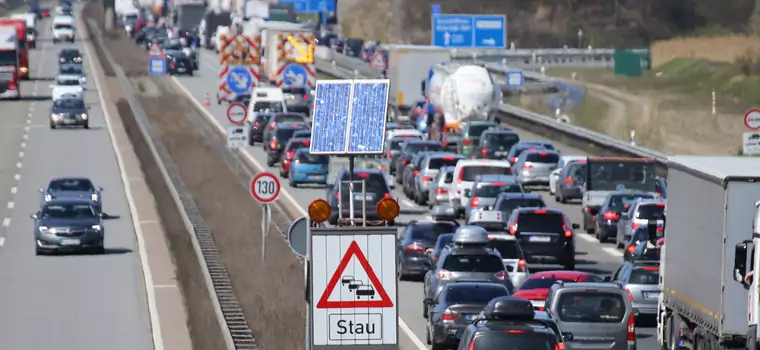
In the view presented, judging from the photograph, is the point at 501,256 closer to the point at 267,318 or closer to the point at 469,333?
the point at 267,318

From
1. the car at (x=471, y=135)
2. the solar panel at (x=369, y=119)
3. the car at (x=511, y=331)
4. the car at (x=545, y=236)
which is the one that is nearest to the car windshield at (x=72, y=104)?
the car at (x=471, y=135)

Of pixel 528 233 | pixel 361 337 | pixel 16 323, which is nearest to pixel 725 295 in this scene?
pixel 361 337

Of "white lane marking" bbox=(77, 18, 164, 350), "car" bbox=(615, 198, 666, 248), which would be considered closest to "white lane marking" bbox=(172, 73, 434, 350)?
"white lane marking" bbox=(77, 18, 164, 350)

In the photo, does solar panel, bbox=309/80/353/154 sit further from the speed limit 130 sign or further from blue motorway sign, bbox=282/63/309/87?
blue motorway sign, bbox=282/63/309/87

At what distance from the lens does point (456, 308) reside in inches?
1009

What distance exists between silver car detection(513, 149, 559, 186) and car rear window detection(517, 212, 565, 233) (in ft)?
56.5

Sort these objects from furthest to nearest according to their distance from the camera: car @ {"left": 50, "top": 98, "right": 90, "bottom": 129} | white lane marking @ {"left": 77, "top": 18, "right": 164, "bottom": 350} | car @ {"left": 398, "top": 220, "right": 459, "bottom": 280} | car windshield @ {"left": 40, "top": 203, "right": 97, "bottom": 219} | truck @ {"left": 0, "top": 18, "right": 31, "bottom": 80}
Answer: truck @ {"left": 0, "top": 18, "right": 31, "bottom": 80}
car @ {"left": 50, "top": 98, "right": 90, "bottom": 129}
car windshield @ {"left": 40, "top": 203, "right": 97, "bottom": 219}
car @ {"left": 398, "top": 220, "right": 459, "bottom": 280}
white lane marking @ {"left": 77, "top": 18, "right": 164, "bottom": 350}

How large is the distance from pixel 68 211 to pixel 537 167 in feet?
58.7

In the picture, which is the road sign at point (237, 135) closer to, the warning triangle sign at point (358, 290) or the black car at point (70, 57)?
the warning triangle sign at point (358, 290)

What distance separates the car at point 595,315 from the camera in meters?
23.7

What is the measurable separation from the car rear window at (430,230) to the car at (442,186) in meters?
12.7

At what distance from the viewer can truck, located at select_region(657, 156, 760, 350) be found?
2148 centimetres

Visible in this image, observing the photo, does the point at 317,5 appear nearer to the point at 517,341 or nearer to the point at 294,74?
the point at 294,74

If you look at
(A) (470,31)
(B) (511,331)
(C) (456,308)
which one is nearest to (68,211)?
(C) (456,308)
